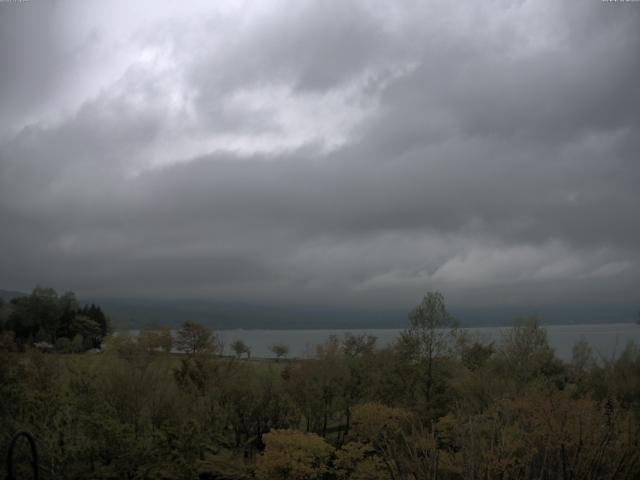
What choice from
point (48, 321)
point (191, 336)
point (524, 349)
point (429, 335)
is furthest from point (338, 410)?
point (48, 321)

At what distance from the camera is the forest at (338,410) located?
631 inches

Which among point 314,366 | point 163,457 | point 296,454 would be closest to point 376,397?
point 314,366

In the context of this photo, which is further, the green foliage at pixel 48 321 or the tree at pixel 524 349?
the green foliage at pixel 48 321

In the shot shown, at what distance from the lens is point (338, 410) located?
38844 mm

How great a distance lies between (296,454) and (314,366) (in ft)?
48.0

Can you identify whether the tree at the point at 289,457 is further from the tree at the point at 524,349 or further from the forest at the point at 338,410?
the tree at the point at 524,349

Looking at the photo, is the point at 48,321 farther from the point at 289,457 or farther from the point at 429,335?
the point at 289,457

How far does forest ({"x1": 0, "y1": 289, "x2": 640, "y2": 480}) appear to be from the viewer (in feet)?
52.5

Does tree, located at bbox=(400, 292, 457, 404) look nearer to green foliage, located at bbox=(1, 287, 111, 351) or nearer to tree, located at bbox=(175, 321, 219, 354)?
tree, located at bbox=(175, 321, 219, 354)

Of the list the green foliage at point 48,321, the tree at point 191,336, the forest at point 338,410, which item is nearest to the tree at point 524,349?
the forest at point 338,410

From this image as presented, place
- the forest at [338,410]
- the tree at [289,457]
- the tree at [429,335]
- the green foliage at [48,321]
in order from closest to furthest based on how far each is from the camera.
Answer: the forest at [338,410] < the tree at [289,457] < the tree at [429,335] < the green foliage at [48,321]

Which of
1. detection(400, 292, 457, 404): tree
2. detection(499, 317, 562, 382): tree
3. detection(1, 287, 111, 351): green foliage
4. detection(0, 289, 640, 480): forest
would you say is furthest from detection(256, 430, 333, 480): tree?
detection(1, 287, 111, 351): green foliage

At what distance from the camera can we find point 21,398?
65.1 ft

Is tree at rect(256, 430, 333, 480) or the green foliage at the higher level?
the green foliage
